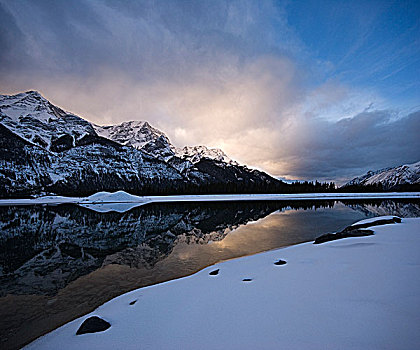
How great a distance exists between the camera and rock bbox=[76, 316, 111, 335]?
5.06 m

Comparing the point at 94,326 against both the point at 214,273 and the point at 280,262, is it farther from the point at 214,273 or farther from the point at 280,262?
the point at 280,262

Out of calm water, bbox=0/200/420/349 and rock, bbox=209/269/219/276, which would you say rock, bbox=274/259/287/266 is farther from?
calm water, bbox=0/200/420/349

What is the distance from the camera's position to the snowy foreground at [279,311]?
3752mm

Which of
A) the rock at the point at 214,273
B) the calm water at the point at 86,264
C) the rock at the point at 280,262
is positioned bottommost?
the calm water at the point at 86,264

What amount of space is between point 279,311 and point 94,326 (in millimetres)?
4342

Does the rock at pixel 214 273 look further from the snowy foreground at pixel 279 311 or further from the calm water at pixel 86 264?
the calm water at pixel 86 264

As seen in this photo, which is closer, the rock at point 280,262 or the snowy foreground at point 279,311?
the snowy foreground at point 279,311

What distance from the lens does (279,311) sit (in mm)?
4746

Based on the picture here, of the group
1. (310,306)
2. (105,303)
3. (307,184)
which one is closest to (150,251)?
(105,303)

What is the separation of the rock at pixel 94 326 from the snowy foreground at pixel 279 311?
0.57ft

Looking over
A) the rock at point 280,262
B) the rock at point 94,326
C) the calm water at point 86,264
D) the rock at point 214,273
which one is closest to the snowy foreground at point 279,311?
the rock at point 94,326

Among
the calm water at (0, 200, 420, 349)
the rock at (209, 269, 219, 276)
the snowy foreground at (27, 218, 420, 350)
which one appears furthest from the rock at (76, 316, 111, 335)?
the rock at (209, 269, 219, 276)

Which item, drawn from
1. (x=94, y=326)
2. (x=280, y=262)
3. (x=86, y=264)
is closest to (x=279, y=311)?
(x=94, y=326)

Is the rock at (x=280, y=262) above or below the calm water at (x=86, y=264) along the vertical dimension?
above
